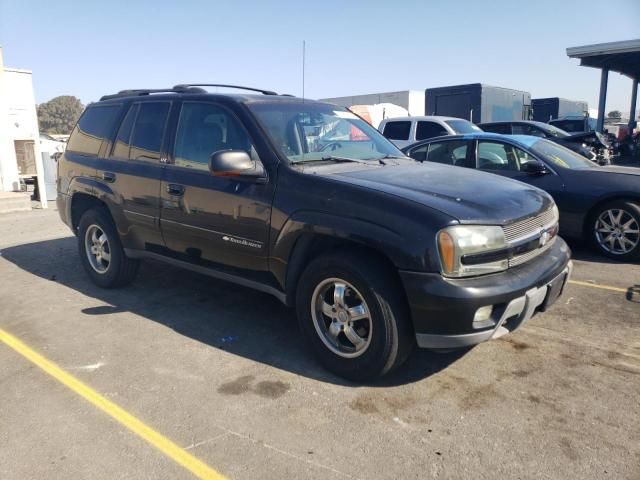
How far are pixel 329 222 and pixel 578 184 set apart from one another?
176 inches

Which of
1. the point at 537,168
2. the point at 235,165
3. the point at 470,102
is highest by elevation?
the point at 470,102

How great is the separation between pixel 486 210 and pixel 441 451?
4.63 feet

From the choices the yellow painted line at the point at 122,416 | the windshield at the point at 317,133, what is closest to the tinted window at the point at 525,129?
the windshield at the point at 317,133

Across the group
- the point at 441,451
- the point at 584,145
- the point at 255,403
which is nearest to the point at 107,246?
the point at 255,403

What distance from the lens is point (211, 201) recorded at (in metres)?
4.07

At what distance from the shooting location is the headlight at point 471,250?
2.97m

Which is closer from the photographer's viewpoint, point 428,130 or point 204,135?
point 204,135

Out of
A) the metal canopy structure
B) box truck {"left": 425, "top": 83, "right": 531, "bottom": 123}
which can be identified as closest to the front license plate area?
box truck {"left": 425, "top": 83, "right": 531, "bottom": 123}

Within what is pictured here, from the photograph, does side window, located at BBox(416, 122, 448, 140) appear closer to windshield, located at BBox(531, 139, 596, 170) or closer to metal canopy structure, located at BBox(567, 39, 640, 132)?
windshield, located at BBox(531, 139, 596, 170)

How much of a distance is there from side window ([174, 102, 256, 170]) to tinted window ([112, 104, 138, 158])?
748 millimetres

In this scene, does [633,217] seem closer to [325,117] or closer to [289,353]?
[325,117]

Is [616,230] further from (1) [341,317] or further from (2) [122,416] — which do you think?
(2) [122,416]

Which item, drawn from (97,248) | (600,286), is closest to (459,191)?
(600,286)

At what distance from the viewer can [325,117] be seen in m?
4.48
